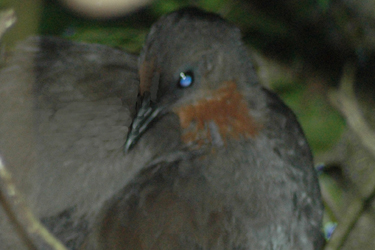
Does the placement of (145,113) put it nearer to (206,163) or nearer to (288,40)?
(206,163)

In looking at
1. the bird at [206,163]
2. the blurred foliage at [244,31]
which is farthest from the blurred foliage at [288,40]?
the bird at [206,163]

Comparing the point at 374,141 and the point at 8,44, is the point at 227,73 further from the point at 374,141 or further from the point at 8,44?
the point at 8,44

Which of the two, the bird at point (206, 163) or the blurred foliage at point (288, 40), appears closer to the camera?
the bird at point (206, 163)

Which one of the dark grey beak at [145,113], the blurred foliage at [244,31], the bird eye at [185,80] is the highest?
the bird eye at [185,80]

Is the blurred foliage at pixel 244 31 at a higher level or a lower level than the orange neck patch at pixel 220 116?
lower

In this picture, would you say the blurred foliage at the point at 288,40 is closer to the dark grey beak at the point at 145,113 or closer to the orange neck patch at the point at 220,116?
the orange neck patch at the point at 220,116

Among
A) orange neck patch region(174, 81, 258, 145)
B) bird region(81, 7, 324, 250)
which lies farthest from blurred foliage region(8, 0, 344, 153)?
orange neck patch region(174, 81, 258, 145)

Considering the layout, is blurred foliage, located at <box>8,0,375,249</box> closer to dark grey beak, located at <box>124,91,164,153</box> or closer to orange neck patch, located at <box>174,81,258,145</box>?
orange neck patch, located at <box>174,81,258,145</box>
